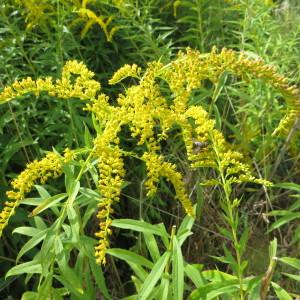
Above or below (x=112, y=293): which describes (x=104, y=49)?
above

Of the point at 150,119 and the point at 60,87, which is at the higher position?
the point at 60,87

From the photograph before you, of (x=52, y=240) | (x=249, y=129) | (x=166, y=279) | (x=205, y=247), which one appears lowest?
(x=205, y=247)

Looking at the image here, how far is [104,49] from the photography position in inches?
134

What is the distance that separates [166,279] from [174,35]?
2.56 meters

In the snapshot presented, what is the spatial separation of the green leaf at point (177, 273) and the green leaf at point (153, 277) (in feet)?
0.15

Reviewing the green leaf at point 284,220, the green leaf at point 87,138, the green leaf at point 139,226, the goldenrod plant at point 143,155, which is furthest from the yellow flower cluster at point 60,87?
the green leaf at point 284,220

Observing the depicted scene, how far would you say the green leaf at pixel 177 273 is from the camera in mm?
1714

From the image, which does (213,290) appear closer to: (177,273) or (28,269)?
(177,273)

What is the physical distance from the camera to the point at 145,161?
5.71 ft

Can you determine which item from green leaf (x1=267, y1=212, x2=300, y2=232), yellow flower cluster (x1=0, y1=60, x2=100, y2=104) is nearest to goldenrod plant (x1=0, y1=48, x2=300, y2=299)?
yellow flower cluster (x1=0, y1=60, x2=100, y2=104)

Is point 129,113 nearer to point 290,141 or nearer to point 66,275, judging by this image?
point 66,275

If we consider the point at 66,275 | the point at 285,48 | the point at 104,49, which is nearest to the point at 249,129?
the point at 285,48

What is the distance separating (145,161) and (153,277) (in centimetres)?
39

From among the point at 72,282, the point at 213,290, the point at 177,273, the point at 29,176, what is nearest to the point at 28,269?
the point at 72,282
